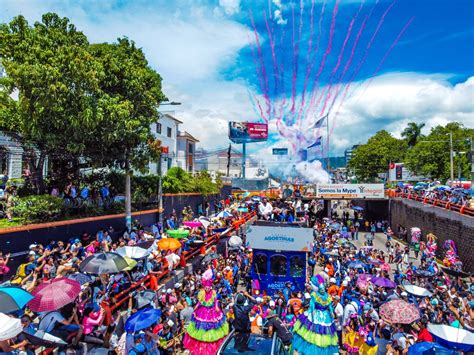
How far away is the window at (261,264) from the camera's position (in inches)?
559

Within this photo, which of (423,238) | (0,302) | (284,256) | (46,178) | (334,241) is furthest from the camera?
(423,238)

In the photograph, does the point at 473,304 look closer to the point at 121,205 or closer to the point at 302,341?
the point at 302,341

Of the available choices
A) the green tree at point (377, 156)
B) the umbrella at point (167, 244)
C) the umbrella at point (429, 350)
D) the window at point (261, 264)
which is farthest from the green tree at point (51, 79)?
the green tree at point (377, 156)

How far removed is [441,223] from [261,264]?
19.4m

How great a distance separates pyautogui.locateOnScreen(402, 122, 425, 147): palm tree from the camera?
73444 mm

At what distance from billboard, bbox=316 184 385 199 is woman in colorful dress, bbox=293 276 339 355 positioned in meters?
32.5

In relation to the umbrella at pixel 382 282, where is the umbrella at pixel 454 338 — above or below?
above

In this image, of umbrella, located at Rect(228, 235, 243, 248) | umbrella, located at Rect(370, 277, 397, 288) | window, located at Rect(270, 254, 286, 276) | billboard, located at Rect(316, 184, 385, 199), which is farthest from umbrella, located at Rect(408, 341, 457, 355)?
billboard, located at Rect(316, 184, 385, 199)

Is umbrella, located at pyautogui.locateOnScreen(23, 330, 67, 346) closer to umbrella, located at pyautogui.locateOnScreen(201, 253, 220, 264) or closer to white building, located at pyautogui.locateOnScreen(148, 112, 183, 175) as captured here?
umbrella, located at pyautogui.locateOnScreen(201, 253, 220, 264)

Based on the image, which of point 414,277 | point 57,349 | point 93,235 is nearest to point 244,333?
point 57,349

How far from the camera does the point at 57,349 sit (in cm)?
668

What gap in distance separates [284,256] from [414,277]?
5593mm

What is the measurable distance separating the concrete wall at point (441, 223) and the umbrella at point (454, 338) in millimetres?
17895

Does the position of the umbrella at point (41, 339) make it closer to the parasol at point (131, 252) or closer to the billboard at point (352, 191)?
the parasol at point (131, 252)
